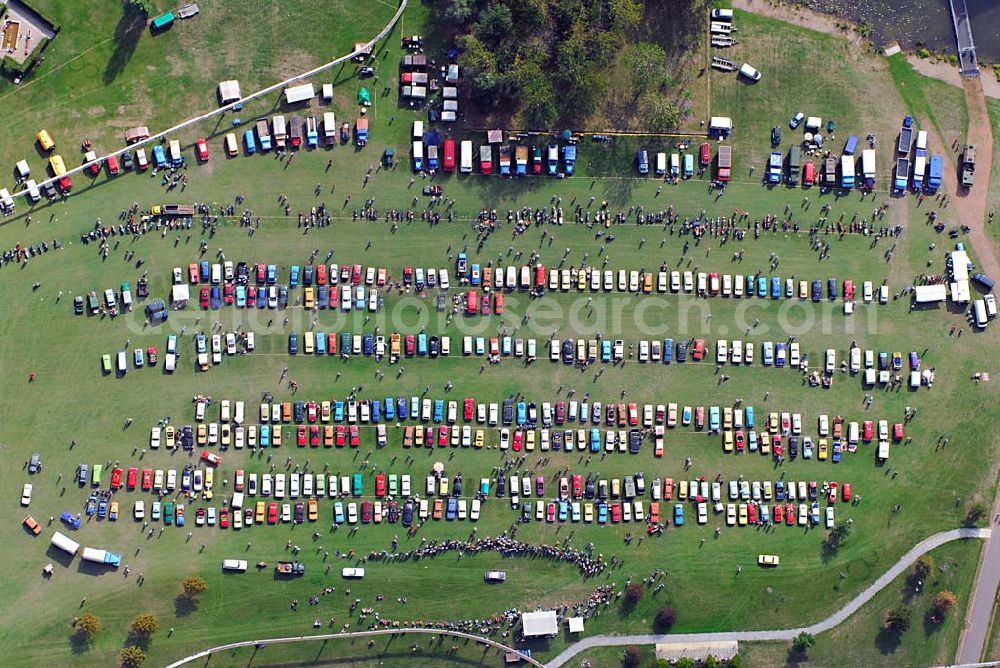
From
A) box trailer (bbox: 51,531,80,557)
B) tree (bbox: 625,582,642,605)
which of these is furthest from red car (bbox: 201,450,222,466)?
tree (bbox: 625,582,642,605)

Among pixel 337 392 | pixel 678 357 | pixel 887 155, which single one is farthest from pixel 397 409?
pixel 887 155

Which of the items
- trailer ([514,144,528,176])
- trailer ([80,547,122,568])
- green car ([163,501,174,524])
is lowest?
trailer ([80,547,122,568])

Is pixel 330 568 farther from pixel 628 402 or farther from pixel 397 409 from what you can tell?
pixel 628 402

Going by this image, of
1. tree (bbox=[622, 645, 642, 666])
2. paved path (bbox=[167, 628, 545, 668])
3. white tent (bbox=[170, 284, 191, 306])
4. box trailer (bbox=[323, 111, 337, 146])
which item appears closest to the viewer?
paved path (bbox=[167, 628, 545, 668])

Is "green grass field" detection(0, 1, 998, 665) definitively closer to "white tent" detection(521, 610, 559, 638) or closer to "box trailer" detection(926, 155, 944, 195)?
"white tent" detection(521, 610, 559, 638)

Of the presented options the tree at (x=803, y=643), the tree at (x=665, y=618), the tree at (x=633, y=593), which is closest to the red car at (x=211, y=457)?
the tree at (x=633, y=593)

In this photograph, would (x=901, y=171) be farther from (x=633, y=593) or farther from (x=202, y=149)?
(x=202, y=149)
